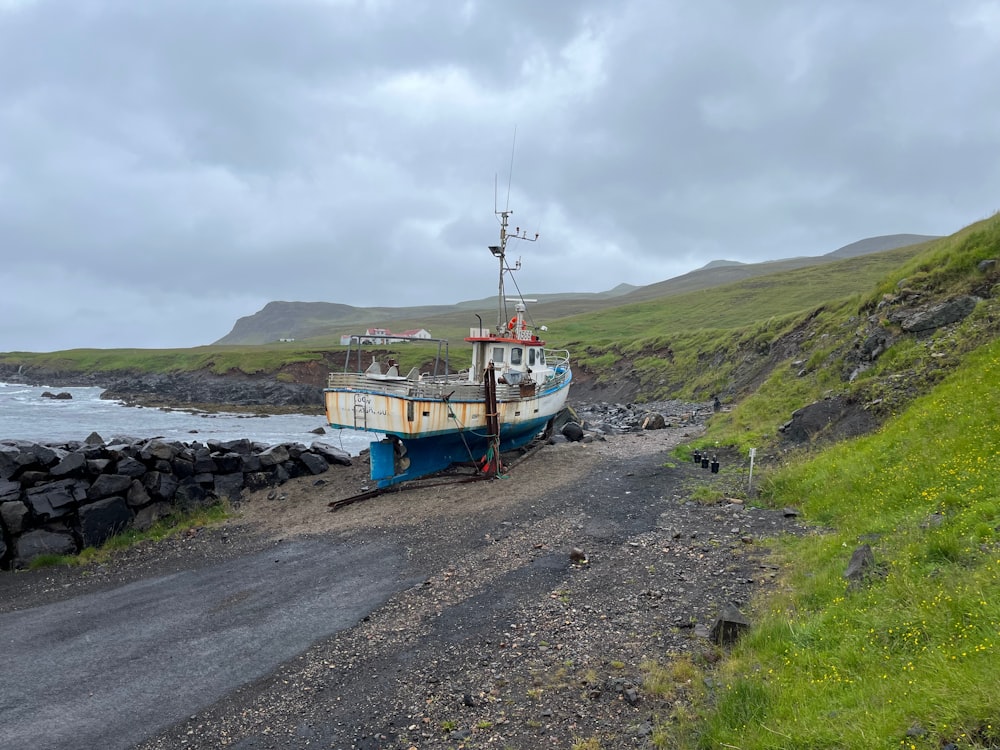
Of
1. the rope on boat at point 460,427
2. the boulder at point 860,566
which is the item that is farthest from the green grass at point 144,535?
the boulder at point 860,566

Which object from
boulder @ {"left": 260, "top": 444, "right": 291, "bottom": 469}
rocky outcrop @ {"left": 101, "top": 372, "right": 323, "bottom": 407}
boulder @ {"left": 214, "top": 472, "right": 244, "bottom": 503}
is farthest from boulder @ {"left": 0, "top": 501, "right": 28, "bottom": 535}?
rocky outcrop @ {"left": 101, "top": 372, "right": 323, "bottom": 407}

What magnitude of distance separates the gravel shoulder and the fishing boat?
3.44 m

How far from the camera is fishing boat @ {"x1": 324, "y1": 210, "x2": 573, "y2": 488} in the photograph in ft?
66.1

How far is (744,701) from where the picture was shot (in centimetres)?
574

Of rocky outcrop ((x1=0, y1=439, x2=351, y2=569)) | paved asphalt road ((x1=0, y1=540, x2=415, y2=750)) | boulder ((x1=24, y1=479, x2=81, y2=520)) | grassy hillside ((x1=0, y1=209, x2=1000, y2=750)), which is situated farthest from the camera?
boulder ((x1=24, y1=479, x2=81, y2=520))

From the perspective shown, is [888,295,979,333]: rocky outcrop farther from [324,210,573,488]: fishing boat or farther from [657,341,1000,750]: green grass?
[324,210,573,488]: fishing boat

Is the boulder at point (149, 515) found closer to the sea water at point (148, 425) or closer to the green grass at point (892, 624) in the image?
the sea water at point (148, 425)

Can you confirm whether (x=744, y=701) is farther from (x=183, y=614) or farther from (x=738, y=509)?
(x=183, y=614)

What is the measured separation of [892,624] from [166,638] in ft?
35.8

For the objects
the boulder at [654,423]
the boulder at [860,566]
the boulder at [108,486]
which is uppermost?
the boulder at [860,566]

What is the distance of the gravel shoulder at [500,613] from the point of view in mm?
6996

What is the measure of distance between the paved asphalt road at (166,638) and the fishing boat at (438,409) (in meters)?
6.04

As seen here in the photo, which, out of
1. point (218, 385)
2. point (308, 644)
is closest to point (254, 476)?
point (308, 644)

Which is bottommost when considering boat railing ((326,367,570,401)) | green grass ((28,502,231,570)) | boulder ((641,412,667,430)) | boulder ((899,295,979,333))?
green grass ((28,502,231,570))
